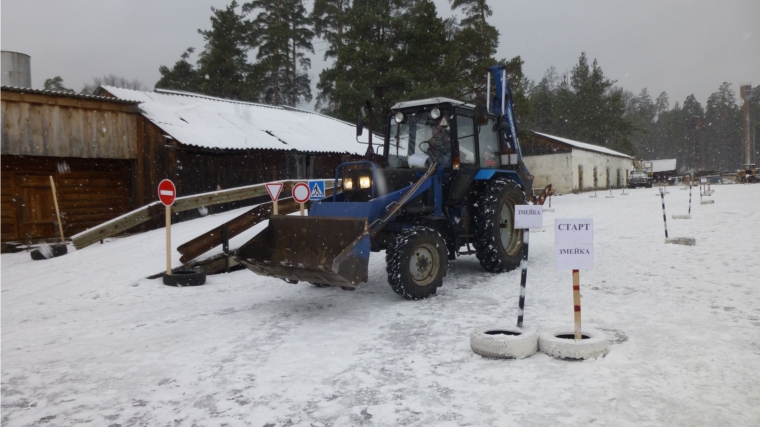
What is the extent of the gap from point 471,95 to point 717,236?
15.8 meters

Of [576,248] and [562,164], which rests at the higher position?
[562,164]

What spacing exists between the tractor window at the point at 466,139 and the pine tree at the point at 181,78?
28775mm

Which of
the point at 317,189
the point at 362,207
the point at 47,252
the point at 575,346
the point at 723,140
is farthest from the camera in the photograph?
the point at 723,140

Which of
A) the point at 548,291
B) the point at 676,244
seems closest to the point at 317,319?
the point at 548,291

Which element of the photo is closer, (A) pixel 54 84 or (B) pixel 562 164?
(B) pixel 562 164

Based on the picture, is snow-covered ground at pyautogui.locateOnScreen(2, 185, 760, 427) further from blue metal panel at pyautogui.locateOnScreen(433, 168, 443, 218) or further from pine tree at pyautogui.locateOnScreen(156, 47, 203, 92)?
pine tree at pyautogui.locateOnScreen(156, 47, 203, 92)

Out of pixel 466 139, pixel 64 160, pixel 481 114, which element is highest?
pixel 64 160

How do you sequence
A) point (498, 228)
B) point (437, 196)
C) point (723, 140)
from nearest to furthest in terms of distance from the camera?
point (437, 196)
point (498, 228)
point (723, 140)

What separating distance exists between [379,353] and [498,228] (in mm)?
3609

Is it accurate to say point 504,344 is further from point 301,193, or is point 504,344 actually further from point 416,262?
point 301,193

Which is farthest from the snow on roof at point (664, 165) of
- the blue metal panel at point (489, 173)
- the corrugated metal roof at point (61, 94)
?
the corrugated metal roof at point (61, 94)

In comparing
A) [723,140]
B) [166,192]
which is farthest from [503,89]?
[723,140]

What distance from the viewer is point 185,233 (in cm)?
1249

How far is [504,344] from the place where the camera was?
13.6ft
